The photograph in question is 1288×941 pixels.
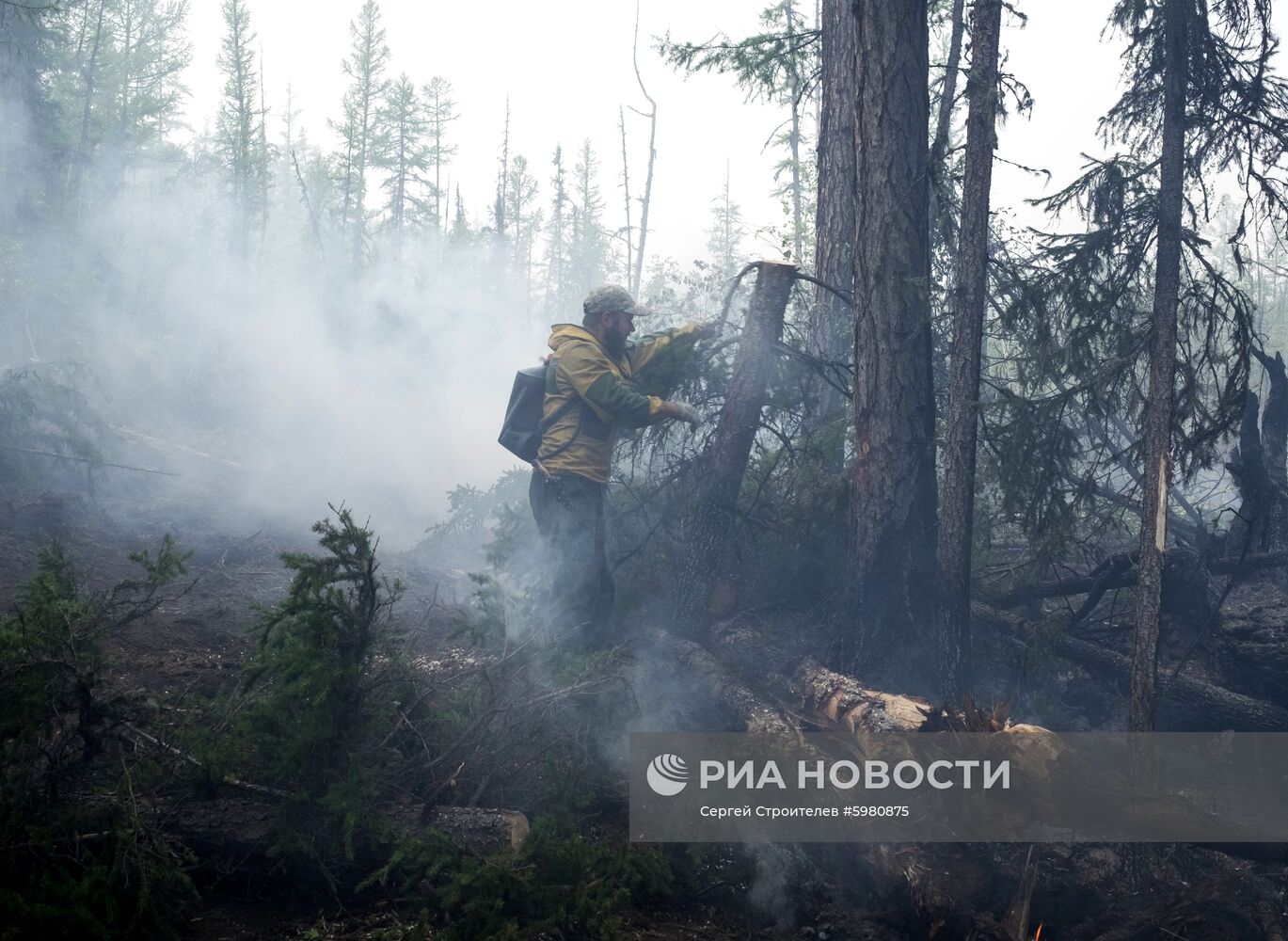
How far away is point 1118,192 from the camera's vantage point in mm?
6031

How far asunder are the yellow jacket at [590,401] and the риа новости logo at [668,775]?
91.6 inches

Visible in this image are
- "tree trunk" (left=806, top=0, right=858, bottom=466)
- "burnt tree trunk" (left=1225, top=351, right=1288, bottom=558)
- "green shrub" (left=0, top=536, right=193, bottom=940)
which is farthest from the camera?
"tree trunk" (left=806, top=0, right=858, bottom=466)

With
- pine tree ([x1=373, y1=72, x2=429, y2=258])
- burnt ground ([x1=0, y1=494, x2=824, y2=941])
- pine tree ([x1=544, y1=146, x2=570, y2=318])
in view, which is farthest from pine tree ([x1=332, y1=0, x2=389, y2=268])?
burnt ground ([x1=0, y1=494, x2=824, y2=941])

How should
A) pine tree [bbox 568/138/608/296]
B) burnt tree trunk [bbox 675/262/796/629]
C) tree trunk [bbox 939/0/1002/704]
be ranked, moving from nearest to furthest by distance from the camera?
tree trunk [bbox 939/0/1002/704] → burnt tree trunk [bbox 675/262/796/629] → pine tree [bbox 568/138/608/296]

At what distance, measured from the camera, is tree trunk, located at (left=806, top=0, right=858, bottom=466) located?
25.6 ft

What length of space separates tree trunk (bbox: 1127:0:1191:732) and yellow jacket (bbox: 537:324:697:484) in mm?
3297

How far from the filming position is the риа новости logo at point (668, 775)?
456 cm

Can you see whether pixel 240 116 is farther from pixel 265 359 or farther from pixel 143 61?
pixel 265 359

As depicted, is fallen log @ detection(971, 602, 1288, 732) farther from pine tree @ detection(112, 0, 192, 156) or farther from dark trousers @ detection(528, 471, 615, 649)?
pine tree @ detection(112, 0, 192, 156)

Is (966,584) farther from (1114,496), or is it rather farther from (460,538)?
(460,538)

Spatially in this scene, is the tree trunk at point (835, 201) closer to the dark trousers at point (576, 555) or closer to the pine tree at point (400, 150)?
the dark trousers at point (576, 555)

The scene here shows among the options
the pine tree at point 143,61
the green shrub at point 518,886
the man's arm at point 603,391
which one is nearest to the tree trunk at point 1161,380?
the man's arm at point 603,391

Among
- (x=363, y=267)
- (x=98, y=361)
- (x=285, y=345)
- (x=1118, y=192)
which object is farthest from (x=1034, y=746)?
(x=363, y=267)

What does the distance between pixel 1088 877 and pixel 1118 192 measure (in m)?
4.70
